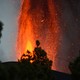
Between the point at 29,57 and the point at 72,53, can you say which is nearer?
the point at 29,57

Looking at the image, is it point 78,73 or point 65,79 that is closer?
point 78,73

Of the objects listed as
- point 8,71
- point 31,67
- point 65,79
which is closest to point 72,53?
point 65,79

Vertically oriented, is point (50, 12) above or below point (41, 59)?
above

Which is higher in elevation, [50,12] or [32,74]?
[50,12]

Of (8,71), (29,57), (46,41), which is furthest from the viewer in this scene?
(46,41)

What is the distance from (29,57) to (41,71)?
371 cm

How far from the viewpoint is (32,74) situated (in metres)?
38.9

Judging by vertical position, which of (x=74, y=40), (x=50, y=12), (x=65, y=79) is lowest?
(x=65, y=79)

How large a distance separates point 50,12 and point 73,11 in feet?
21.2

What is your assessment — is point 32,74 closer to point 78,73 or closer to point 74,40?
point 78,73

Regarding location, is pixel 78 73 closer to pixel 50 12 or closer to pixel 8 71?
pixel 8 71

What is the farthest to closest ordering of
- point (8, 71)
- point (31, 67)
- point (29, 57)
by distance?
point (29, 57), point (31, 67), point (8, 71)

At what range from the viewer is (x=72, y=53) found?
3989 inches

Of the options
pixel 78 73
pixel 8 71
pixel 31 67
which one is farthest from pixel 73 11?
pixel 8 71
